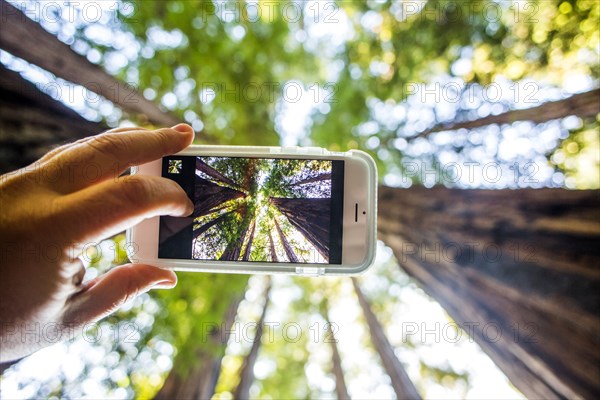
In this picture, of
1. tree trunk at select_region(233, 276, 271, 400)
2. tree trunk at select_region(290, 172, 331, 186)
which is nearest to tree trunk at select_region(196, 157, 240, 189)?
tree trunk at select_region(290, 172, 331, 186)

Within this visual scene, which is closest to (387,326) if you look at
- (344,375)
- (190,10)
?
(344,375)

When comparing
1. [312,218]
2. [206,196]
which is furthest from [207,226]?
[312,218]

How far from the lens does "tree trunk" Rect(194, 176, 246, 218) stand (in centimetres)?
176

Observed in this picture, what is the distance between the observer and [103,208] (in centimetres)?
109

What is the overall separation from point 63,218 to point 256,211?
0.96m

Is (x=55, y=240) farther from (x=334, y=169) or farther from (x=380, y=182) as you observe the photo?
(x=380, y=182)

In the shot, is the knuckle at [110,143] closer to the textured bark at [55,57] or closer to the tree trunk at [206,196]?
the tree trunk at [206,196]

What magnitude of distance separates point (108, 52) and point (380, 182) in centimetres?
447

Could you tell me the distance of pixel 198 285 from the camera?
13.6 feet

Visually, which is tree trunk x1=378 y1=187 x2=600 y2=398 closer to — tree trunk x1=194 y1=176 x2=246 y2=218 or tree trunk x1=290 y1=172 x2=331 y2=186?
tree trunk x1=290 y1=172 x2=331 y2=186

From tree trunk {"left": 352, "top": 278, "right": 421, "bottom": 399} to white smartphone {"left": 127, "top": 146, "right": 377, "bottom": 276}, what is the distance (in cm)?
356

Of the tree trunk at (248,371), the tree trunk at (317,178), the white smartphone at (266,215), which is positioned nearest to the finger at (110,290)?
the white smartphone at (266,215)

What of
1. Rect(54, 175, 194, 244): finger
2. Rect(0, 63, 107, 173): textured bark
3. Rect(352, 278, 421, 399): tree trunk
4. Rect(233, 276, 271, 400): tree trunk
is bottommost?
Rect(233, 276, 271, 400): tree trunk

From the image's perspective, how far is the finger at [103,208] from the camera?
1.07m
